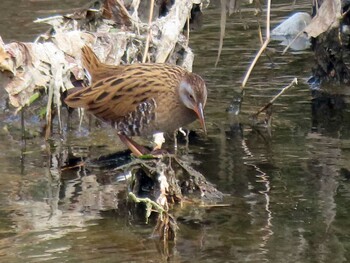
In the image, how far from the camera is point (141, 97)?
7.58 m

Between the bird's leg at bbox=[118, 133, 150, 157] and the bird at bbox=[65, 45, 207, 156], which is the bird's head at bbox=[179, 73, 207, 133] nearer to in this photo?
the bird at bbox=[65, 45, 207, 156]

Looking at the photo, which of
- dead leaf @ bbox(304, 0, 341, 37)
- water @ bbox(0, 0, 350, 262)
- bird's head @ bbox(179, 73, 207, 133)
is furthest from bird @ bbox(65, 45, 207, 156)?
dead leaf @ bbox(304, 0, 341, 37)

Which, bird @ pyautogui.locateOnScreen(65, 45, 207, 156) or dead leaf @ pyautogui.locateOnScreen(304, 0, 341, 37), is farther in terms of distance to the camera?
dead leaf @ pyautogui.locateOnScreen(304, 0, 341, 37)

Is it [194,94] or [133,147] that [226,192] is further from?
[133,147]

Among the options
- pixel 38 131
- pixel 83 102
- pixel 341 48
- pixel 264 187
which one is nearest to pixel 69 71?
pixel 83 102

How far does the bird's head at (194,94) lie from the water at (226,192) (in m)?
0.62

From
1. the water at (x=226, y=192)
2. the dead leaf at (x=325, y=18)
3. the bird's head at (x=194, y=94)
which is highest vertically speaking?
the dead leaf at (x=325, y=18)

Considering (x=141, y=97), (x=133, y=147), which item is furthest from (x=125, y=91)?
(x=133, y=147)

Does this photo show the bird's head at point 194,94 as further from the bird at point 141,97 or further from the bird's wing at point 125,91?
the bird's wing at point 125,91

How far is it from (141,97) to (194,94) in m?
0.52

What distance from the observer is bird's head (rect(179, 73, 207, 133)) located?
725 cm

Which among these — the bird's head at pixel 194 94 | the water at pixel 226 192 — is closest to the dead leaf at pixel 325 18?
the water at pixel 226 192

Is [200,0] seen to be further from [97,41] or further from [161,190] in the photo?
[161,190]

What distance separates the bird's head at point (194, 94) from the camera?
7.25 metres
